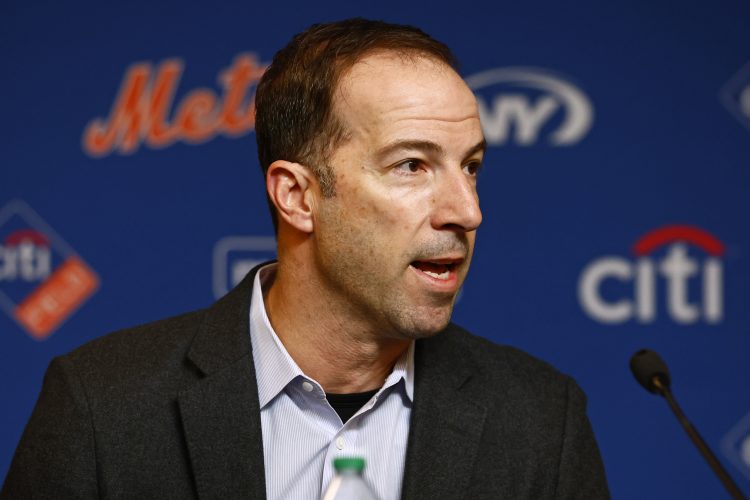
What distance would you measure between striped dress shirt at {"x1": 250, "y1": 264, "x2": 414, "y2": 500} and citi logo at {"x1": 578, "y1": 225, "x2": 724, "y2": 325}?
91cm

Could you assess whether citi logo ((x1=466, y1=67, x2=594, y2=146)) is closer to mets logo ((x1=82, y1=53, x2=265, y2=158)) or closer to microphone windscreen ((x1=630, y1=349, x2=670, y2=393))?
mets logo ((x1=82, y1=53, x2=265, y2=158))

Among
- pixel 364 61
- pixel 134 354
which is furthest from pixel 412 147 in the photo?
pixel 134 354

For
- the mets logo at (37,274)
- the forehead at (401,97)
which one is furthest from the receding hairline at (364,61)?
the mets logo at (37,274)

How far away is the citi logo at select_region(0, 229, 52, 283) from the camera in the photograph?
2775mm

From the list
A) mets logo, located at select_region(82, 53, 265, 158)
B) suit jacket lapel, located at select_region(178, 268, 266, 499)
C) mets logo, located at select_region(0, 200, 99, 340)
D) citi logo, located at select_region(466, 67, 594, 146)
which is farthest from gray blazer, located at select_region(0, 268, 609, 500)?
mets logo, located at select_region(0, 200, 99, 340)

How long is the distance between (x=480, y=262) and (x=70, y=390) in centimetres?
119

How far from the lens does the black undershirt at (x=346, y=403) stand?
1.66 metres

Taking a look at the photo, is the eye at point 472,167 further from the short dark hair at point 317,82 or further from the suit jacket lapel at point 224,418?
the suit jacket lapel at point 224,418

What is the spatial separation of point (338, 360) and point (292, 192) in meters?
0.28

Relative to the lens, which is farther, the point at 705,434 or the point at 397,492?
the point at 705,434

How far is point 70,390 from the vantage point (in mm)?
1612

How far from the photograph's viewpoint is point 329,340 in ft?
5.49

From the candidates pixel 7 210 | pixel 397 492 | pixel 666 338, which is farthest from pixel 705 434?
pixel 7 210

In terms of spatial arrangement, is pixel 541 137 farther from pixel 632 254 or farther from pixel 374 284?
pixel 374 284
